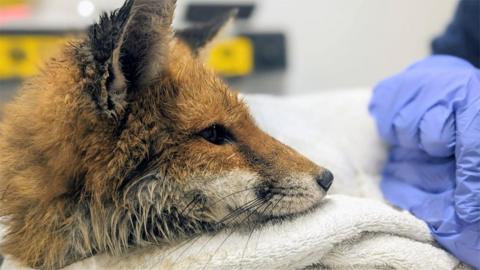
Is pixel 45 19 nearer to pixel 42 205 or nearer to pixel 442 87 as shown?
pixel 42 205

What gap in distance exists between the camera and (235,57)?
73.7 inches

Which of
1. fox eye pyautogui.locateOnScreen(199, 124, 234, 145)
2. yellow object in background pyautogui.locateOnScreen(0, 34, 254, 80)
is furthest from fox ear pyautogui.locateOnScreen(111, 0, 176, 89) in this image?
yellow object in background pyautogui.locateOnScreen(0, 34, 254, 80)

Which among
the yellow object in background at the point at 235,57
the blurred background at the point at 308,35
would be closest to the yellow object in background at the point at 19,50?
the blurred background at the point at 308,35

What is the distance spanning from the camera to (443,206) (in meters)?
0.81

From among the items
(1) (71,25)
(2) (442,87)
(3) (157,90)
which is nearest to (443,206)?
(2) (442,87)

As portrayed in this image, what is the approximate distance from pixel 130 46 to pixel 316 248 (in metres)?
0.39

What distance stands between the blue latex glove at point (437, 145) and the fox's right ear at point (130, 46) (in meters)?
0.47

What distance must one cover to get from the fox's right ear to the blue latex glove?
1.56ft

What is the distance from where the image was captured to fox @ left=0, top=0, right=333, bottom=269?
686 mm

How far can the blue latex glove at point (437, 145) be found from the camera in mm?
736

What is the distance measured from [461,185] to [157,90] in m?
0.49

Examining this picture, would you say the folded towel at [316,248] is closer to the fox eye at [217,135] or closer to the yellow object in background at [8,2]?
the fox eye at [217,135]

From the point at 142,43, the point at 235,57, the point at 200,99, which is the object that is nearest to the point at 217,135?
the point at 200,99

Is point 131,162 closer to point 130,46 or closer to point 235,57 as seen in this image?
point 130,46
